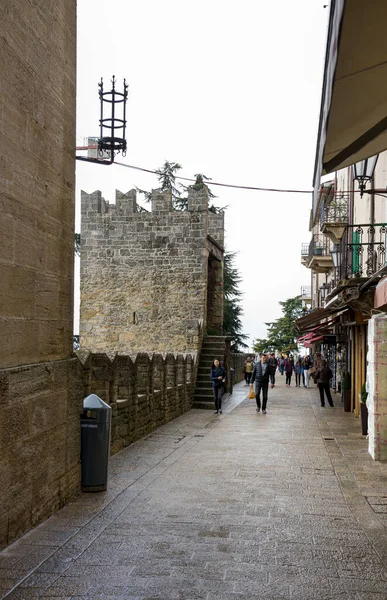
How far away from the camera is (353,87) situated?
3719 millimetres

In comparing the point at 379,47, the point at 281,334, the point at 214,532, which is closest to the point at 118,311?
the point at 214,532

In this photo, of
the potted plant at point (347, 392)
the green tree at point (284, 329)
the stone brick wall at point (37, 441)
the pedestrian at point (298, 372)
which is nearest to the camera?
the stone brick wall at point (37, 441)

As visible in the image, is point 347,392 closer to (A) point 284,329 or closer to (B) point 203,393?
(B) point 203,393

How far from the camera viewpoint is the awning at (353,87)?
9.60 ft

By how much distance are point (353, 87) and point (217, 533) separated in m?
4.16

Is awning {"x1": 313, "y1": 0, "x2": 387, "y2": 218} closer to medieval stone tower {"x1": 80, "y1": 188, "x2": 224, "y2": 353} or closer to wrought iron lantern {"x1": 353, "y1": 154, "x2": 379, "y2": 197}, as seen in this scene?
wrought iron lantern {"x1": 353, "y1": 154, "x2": 379, "y2": 197}

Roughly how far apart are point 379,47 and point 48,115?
4.27 metres

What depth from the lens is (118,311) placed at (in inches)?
982

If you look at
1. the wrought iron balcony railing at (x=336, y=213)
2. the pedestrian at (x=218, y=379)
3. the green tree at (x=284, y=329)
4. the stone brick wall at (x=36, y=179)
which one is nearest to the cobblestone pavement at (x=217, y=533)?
the stone brick wall at (x=36, y=179)

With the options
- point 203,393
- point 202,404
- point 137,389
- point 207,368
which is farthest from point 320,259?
point 137,389

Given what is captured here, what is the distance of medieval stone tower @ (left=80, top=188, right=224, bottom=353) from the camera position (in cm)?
2414

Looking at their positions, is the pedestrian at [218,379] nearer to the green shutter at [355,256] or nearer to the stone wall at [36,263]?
the green shutter at [355,256]

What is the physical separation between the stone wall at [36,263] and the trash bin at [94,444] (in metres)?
0.16

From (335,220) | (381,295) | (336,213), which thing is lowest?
(381,295)
